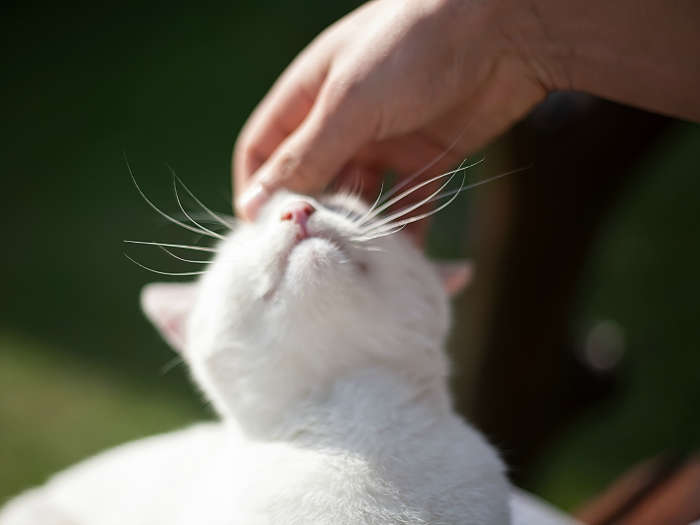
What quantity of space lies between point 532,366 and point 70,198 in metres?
1.89

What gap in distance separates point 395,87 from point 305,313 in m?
0.32

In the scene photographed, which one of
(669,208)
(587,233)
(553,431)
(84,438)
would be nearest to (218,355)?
(587,233)

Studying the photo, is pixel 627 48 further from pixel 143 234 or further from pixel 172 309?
pixel 143 234

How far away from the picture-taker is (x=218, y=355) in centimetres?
85

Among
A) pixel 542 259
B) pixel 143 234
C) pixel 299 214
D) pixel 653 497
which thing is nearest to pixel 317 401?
pixel 299 214

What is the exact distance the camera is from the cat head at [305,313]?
807mm

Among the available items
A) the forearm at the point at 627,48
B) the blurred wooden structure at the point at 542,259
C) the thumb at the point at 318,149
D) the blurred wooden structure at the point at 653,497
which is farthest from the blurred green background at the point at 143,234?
the thumb at the point at 318,149

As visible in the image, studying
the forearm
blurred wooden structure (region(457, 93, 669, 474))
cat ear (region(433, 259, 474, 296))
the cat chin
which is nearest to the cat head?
the cat chin

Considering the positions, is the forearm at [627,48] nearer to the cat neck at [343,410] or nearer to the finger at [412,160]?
the finger at [412,160]

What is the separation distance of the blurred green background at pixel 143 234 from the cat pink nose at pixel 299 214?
887mm

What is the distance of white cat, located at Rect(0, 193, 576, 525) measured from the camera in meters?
0.72

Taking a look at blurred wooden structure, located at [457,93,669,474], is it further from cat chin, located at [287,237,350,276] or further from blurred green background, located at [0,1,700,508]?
cat chin, located at [287,237,350,276]

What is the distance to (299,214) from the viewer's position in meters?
0.84

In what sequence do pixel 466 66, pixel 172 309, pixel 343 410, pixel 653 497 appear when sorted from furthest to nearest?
pixel 653 497 → pixel 172 309 → pixel 466 66 → pixel 343 410
